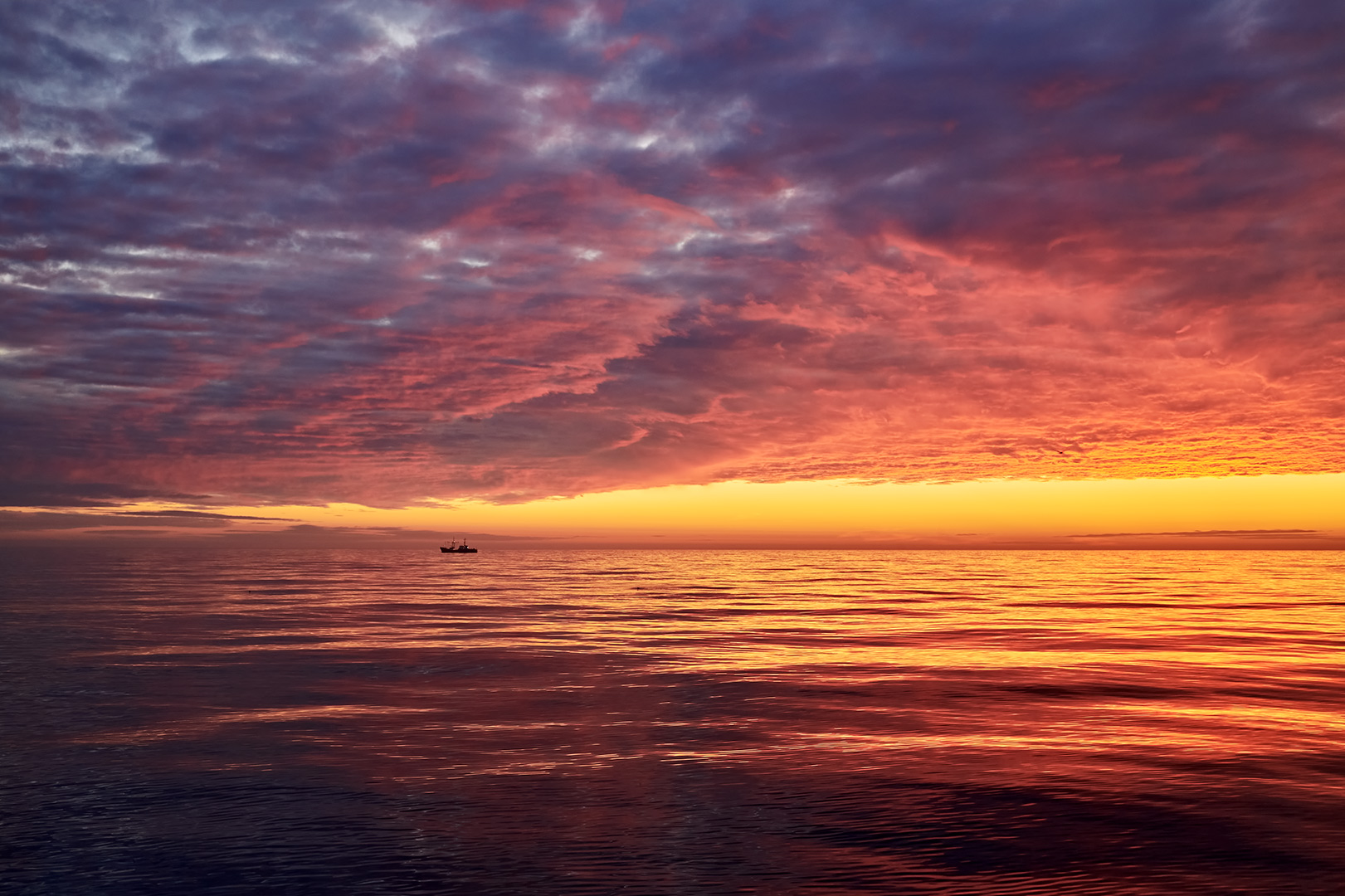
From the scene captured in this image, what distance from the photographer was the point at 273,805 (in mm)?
15320

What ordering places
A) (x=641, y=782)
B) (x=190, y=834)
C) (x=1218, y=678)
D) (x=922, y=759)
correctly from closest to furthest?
(x=190, y=834)
(x=641, y=782)
(x=922, y=759)
(x=1218, y=678)

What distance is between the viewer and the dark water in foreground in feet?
41.2

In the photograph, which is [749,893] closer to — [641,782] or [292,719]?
[641,782]

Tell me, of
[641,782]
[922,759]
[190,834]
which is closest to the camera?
[190,834]

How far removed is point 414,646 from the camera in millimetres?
38281

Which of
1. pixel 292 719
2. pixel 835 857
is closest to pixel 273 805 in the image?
pixel 292 719

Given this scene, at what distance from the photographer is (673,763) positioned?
18.4 m

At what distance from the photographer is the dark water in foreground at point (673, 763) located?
41.2ft

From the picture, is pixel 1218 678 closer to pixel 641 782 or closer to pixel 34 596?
pixel 641 782

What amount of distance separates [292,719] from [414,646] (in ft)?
51.5

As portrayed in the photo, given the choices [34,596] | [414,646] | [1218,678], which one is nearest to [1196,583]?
[1218,678]

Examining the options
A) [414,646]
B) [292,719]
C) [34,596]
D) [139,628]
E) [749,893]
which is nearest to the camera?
[749,893]

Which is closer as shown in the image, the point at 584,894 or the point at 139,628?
the point at 584,894

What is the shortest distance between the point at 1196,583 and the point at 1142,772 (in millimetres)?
88108
